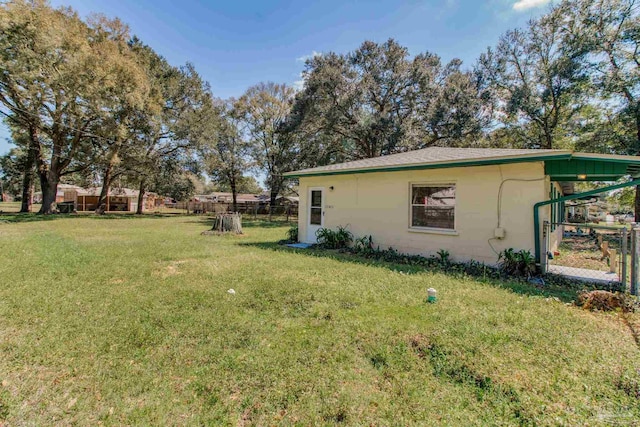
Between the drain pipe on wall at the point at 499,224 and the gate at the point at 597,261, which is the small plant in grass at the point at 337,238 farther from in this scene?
the gate at the point at 597,261

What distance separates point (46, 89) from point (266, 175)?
1587 centimetres

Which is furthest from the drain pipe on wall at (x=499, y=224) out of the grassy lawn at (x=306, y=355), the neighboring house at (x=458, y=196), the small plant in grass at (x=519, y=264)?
the grassy lawn at (x=306, y=355)

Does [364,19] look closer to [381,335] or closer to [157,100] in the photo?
[381,335]

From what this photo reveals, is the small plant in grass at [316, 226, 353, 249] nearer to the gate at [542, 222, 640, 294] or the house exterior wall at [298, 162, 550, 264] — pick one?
the house exterior wall at [298, 162, 550, 264]

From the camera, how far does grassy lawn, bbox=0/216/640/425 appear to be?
215cm

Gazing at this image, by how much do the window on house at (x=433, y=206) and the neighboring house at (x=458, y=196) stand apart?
23mm

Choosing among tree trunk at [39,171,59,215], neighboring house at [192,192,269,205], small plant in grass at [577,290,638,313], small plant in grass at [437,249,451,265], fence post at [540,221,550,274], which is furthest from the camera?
neighboring house at [192,192,269,205]

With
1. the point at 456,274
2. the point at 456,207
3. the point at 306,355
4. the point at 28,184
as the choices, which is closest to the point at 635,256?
the point at 456,274

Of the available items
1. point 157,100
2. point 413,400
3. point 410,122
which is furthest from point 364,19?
point 157,100

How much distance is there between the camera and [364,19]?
12078 mm

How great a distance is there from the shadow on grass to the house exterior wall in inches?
35.7

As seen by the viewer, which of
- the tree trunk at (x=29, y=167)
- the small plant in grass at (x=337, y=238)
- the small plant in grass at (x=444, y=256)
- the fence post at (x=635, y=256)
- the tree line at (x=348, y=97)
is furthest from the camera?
the tree trunk at (x=29, y=167)

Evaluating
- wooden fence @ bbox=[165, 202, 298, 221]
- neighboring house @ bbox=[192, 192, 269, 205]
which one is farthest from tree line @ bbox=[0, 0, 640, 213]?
neighboring house @ bbox=[192, 192, 269, 205]

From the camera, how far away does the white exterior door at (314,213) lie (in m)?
9.66
